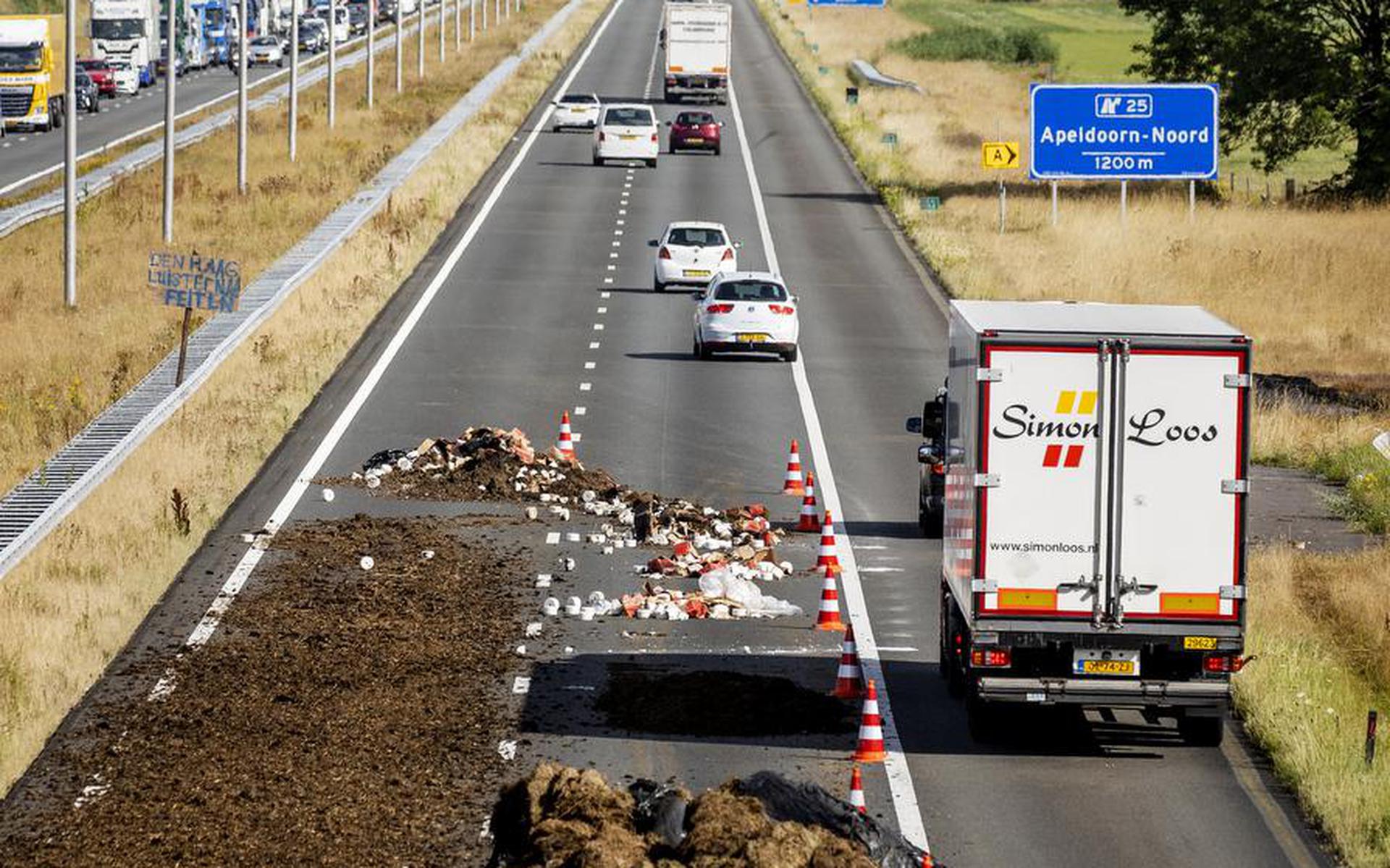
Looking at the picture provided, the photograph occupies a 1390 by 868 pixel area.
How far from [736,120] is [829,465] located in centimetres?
5608

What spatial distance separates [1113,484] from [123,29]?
305 ft

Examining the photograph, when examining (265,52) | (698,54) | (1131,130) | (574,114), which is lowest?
(574,114)

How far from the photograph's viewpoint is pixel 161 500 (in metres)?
26.0

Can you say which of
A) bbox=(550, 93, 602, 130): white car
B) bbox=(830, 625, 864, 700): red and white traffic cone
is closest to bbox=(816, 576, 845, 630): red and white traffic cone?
bbox=(830, 625, 864, 700): red and white traffic cone

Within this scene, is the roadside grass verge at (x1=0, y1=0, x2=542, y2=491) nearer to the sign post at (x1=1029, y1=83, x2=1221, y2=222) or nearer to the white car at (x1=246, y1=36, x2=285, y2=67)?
the sign post at (x1=1029, y1=83, x2=1221, y2=222)

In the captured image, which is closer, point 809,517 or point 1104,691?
point 1104,691

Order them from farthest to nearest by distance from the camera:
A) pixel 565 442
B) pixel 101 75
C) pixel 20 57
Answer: pixel 101 75 < pixel 20 57 < pixel 565 442

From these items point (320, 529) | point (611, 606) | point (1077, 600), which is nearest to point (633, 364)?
point (320, 529)

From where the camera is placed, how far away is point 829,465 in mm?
30812

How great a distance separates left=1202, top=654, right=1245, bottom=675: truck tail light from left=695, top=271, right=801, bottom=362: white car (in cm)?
2333

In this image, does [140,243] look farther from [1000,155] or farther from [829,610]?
[829,610]

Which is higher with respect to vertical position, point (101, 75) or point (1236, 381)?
point (101, 75)

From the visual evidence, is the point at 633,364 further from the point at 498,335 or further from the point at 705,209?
the point at 705,209

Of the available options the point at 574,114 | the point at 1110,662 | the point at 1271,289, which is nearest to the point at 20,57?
the point at 574,114
